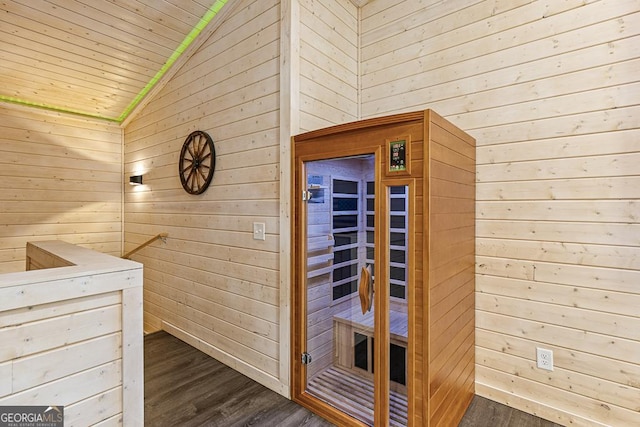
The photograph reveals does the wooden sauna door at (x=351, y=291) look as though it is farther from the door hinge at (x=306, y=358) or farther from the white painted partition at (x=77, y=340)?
the white painted partition at (x=77, y=340)

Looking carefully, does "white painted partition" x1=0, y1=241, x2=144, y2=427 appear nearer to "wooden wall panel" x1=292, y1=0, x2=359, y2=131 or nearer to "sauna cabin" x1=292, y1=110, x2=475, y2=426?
"sauna cabin" x1=292, y1=110, x2=475, y2=426

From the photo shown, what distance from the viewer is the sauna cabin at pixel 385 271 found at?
156 centimetres

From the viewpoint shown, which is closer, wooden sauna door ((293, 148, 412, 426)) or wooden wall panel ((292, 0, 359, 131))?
wooden sauna door ((293, 148, 412, 426))

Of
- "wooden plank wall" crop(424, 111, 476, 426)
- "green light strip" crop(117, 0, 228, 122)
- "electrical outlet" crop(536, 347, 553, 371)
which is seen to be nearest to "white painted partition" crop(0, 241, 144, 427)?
"wooden plank wall" crop(424, 111, 476, 426)

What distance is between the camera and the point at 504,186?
6.90 ft

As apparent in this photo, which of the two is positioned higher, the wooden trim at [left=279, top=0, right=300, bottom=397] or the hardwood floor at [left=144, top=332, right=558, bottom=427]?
the wooden trim at [left=279, top=0, right=300, bottom=397]

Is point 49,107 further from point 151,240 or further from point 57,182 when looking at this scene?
point 151,240

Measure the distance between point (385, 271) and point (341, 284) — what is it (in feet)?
1.37

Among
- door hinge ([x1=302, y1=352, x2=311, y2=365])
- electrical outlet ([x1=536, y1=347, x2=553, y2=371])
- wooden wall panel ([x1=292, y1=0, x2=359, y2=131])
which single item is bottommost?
door hinge ([x1=302, y1=352, x2=311, y2=365])

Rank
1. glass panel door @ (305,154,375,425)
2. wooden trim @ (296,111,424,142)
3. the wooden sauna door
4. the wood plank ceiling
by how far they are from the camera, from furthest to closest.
→ 1. the wood plank ceiling
2. glass panel door @ (305,154,375,425)
3. the wooden sauna door
4. wooden trim @ (296,111,424,142)

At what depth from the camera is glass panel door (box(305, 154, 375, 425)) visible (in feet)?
5.94

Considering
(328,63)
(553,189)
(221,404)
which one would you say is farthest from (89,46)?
(553,189)

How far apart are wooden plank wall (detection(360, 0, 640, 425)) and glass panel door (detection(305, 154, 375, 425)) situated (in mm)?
918

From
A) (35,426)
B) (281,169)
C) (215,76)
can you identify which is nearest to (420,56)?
(281,169)
